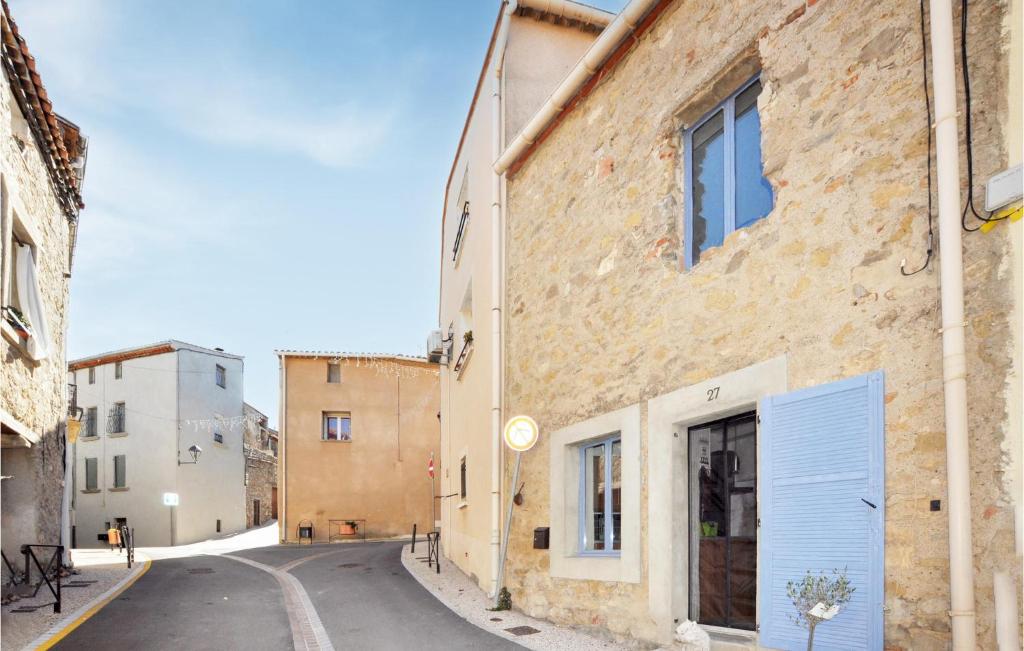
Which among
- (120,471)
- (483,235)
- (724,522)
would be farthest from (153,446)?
(724,522)

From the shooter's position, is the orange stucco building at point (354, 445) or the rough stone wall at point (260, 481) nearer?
the orange stucco building at point (354, 445)

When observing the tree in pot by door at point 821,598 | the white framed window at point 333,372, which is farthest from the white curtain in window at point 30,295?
the white framed window at point 333,372

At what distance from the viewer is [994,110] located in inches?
152

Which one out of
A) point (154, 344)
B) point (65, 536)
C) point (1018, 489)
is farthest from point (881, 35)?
point (154, 344)

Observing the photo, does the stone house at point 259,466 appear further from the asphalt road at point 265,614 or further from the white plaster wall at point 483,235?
the white plaster wall at point 483,235

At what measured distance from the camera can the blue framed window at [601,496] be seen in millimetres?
7277

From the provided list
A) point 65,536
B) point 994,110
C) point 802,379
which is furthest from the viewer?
point 65,536

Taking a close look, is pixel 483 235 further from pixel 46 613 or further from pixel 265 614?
pixel 46 613

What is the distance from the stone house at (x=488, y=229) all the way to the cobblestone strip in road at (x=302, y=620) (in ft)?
7.06

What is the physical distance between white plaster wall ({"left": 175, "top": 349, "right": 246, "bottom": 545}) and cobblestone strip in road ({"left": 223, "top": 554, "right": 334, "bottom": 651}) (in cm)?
1559

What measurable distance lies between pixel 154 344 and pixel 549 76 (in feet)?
69.0

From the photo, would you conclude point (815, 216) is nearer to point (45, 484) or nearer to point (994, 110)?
point (994, 110)

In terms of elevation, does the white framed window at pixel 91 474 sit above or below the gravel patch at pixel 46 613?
below

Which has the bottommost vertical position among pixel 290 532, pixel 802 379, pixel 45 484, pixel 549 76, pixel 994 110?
pixel 290 532
